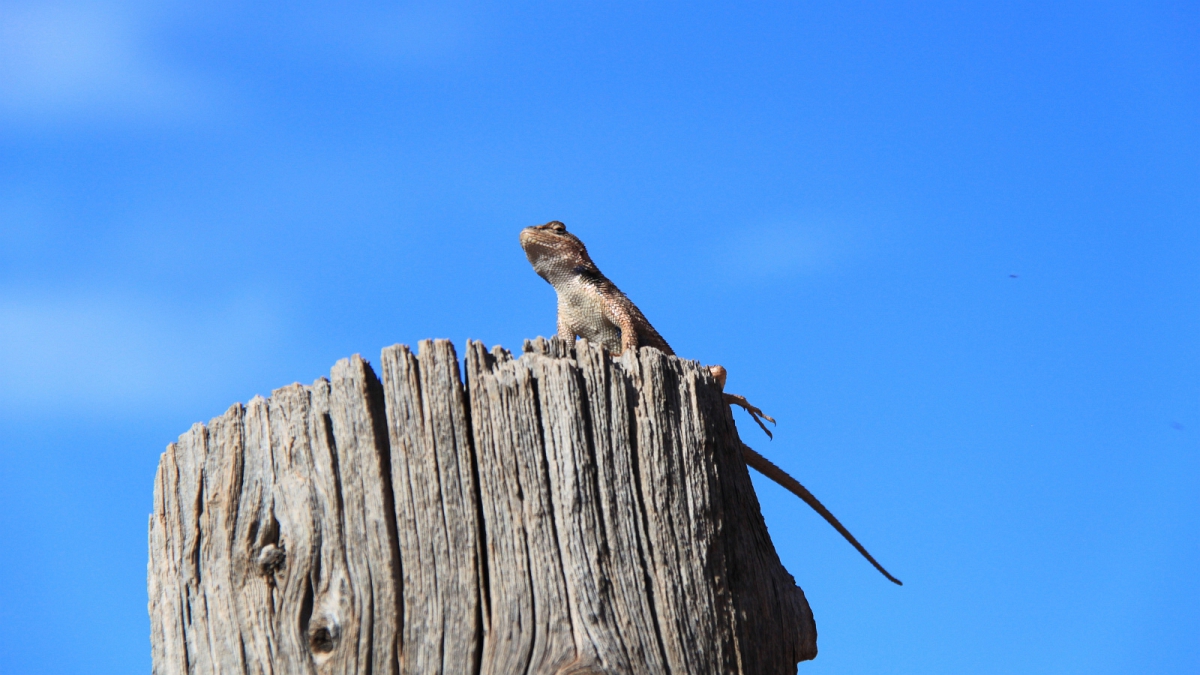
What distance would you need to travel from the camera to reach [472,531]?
337cm

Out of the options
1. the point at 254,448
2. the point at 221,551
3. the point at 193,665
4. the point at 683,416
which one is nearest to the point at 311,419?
the point at 254,448

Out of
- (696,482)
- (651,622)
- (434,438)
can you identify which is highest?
(434,438)

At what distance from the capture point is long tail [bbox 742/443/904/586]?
546cm

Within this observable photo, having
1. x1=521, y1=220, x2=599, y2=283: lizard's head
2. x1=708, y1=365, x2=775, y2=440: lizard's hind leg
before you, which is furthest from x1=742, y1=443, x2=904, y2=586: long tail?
x1=521, y1=220, x2=599, y2=283: lizard's head

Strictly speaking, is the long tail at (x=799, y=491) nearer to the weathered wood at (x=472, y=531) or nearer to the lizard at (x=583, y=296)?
the lizard at (x=583, y=296)

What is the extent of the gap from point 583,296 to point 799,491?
210cm

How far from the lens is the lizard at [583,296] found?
670 centimetres

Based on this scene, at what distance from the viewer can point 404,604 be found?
3361 millimetres

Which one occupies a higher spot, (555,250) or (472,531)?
(555,250)

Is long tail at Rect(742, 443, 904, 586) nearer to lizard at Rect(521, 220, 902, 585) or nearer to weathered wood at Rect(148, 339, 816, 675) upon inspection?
lizard at Rect(521, 220, 902, 585)

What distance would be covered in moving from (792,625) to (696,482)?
0.82 m

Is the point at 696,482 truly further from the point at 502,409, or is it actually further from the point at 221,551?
the point at 221,551

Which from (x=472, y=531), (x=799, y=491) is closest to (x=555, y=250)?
(x=799, y=491)

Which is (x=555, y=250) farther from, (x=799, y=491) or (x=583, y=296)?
(x=799, y=491)
